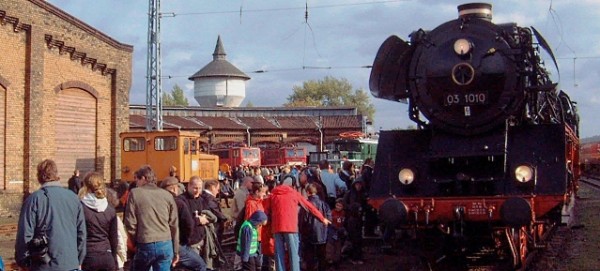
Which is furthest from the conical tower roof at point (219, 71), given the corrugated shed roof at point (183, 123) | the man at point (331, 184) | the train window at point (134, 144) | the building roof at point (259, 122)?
the man at point (331, 184)

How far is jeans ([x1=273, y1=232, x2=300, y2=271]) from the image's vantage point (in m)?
9.97

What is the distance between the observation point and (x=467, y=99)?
33.3 ft

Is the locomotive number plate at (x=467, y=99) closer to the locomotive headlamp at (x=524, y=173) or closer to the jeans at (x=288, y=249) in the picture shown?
the locomotive headlamp at (x=524, y=173)

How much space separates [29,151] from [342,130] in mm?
29741

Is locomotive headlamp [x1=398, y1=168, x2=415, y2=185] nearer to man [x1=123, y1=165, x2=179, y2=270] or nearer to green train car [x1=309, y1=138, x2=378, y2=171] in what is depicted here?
man [x1=123, y1=165, x2=179, y2=270]

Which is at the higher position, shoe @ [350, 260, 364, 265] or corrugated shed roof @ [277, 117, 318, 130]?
corrugated shed roof @ [277, 117, 318, 130]

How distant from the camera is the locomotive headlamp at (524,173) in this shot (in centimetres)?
935

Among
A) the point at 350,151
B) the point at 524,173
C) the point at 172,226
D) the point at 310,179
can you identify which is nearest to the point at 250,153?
the point at 350,151

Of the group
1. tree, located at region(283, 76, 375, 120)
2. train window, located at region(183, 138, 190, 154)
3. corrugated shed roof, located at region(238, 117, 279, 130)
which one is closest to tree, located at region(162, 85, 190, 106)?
tree, located at region(283, 76, 375, 120)

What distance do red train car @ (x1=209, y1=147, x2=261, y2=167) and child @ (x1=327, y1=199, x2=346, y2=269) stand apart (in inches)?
1035

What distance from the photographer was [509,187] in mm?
9492

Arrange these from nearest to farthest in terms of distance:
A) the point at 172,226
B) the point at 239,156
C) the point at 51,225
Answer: the point at 51,225 → the point at 172,226 → the point at 239,156

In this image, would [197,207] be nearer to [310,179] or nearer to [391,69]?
[391,69]

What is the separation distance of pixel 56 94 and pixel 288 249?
56.0 feet
